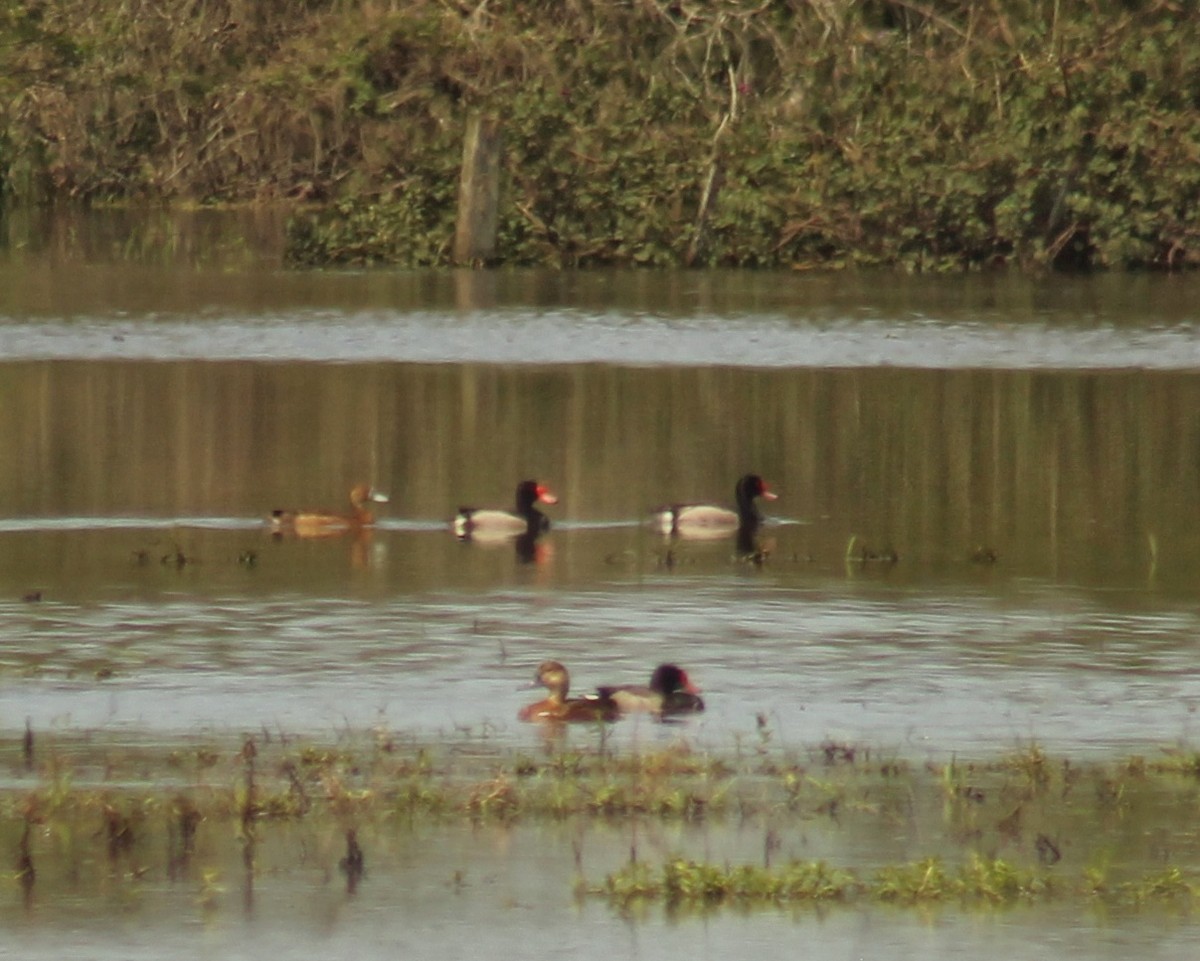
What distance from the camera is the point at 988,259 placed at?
41.3 m

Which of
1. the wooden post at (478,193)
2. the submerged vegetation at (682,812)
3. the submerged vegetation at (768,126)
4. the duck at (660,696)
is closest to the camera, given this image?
the submerged vegetation at (682,812)

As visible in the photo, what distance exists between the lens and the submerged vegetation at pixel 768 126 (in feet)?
129

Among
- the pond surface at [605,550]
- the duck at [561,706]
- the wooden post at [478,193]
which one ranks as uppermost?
the wooden post at [478,193]

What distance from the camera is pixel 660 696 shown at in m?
11.1

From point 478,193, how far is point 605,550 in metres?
24.4

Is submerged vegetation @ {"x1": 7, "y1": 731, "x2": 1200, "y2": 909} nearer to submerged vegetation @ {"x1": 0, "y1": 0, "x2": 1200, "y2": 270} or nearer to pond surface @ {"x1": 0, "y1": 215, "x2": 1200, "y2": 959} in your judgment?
pond surface @ {"x1": 0, "y1": 215, "x2": 1200, "y2": 959}

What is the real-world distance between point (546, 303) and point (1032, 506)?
18070 mm

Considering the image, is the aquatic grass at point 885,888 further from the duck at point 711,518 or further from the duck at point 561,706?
the duck at point 711,518

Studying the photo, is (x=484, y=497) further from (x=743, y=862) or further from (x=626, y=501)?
(x=743, y=862)

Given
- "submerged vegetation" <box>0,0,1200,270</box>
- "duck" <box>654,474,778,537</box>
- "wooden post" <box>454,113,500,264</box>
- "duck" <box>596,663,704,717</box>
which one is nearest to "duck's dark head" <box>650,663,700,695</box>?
"duck" <box>596,663,704,717</box>

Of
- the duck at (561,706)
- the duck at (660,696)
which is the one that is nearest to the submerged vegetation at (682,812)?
the duck at (561,706)

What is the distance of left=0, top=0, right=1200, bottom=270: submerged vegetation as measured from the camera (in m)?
39.2

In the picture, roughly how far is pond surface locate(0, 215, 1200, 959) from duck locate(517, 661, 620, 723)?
4.2 inches

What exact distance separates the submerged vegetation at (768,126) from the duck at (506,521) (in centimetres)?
2214
